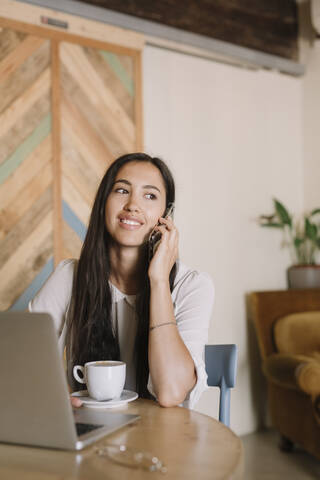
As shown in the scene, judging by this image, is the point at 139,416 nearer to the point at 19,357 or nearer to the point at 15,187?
the point at 19,357

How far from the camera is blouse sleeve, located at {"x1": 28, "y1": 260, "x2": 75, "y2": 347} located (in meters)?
1.64

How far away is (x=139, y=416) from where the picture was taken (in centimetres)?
108

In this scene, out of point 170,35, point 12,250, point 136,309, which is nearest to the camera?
point 136,309

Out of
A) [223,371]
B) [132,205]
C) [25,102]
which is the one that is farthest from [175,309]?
[25,102]

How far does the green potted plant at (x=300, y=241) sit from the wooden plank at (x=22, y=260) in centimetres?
158

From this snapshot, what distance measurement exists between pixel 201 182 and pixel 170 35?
0.89m

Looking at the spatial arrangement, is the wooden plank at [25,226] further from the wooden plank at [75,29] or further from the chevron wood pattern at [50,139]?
the wooden plank at [75,29]

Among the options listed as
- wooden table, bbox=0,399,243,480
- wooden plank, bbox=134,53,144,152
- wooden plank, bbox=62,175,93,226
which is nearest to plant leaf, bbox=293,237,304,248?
wooden plank, bbox=134,53,144,152

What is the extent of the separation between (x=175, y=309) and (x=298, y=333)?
1851mm

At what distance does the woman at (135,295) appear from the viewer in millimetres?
1354

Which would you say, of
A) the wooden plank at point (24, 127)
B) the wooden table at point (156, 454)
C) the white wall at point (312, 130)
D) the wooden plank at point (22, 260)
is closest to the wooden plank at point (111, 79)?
the wooden plank at point (24, 127)

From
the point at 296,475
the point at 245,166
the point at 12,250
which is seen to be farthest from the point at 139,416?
the point at 245,166

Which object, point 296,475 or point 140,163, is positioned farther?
point 296,475

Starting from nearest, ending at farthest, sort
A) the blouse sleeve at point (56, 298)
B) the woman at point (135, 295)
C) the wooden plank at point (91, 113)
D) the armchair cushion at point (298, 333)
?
the woman at point (135, 295)
the blouse sleeve at point (56, 298)
the wooden plank at point (91, 113)
the armchair cushion at point (298, 333)
